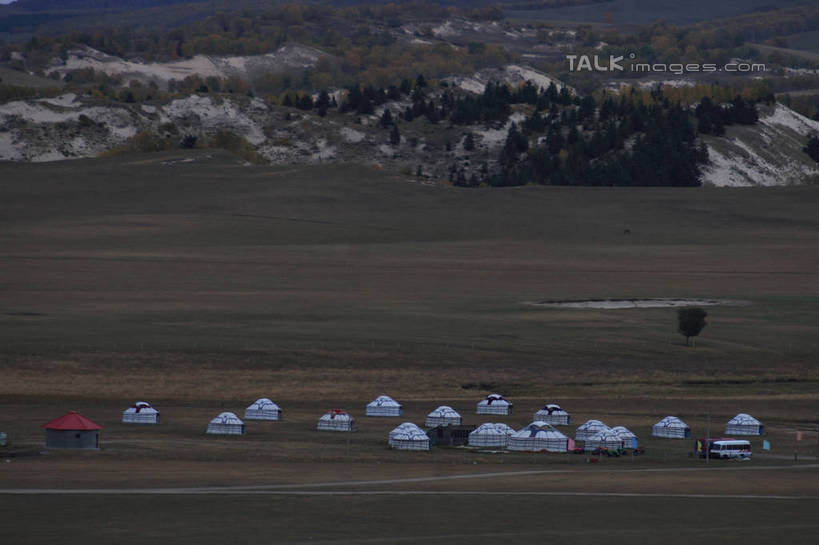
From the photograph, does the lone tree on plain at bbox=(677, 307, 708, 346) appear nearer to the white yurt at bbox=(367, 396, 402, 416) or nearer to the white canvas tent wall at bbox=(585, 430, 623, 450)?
the white yurt at bbox=(367, 396, 402, 416)

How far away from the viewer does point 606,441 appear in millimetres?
63156

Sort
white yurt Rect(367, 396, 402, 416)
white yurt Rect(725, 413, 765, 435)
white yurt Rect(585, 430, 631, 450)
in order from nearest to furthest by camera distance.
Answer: white yurt Rect(585, 430, 631, 450), white yurt Rect(725, 413, 765, 435), white yurt Rect(367, 396, 402, 416)

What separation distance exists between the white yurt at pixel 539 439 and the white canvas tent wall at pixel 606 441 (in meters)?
1.21

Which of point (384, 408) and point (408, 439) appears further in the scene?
point (384, 408)

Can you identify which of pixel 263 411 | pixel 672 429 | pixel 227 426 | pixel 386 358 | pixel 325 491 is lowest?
pixel 325 491

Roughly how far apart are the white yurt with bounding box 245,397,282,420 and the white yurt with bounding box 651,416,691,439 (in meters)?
18.5

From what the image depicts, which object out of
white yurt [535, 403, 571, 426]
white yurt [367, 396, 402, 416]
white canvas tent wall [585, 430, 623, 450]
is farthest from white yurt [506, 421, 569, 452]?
white yurt [367, 396, 402, 416]

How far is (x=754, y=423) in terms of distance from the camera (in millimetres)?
69250

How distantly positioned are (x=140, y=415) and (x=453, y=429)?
14.9m

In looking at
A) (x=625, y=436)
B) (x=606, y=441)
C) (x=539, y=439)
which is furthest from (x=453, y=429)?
(x=625, y=436)

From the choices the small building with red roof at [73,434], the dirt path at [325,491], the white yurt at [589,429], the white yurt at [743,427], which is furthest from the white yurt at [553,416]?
the small building with red roof at [73,434]

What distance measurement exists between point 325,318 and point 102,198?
93.4 metres

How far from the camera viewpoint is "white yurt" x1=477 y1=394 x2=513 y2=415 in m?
74.6

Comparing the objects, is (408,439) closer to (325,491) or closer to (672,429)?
(325,491)
